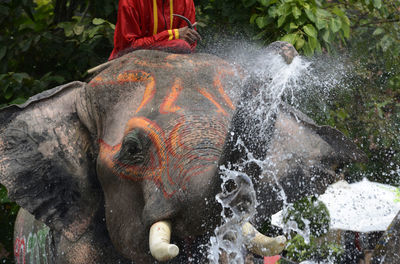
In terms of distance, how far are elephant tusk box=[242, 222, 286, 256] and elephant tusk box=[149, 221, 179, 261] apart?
0.29 metres

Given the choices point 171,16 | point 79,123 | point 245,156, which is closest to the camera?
point 245,156

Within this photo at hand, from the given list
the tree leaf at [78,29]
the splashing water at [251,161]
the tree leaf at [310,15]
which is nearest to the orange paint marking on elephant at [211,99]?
the splashing water at [251,161]

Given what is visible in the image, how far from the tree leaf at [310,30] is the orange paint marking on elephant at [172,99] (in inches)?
47.4

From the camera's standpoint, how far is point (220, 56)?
294 cm

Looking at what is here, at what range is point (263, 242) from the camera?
2.11 metres

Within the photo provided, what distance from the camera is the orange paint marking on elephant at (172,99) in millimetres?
2333

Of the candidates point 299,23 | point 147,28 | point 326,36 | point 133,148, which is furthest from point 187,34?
point 326,36

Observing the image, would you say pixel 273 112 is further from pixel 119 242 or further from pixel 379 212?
pixel 379 212

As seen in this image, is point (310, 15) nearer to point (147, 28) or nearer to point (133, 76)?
point (147, 28)

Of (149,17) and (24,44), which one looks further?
(24,44)

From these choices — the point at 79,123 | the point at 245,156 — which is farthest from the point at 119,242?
the point at 245,156

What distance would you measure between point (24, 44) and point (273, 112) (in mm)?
2587

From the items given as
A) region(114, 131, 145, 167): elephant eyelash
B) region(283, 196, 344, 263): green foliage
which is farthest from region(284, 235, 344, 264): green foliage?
region(114, 131, 145, 167): elephant eyelash

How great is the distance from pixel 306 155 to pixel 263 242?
0.40 m
